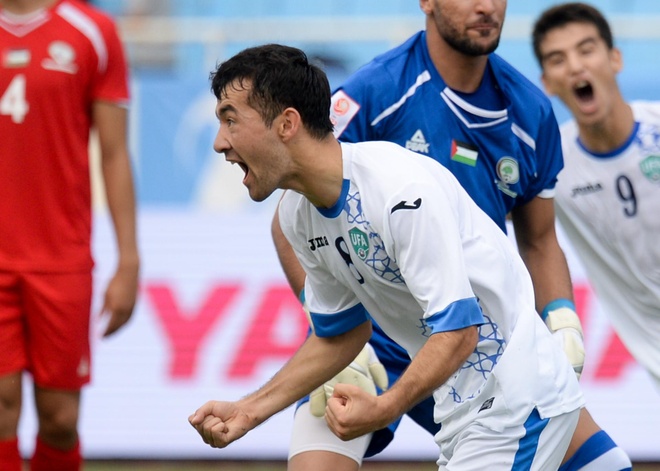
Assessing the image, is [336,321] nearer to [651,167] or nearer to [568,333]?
[568,333]

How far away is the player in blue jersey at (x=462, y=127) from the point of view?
4621 mm

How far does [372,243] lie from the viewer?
3689mm

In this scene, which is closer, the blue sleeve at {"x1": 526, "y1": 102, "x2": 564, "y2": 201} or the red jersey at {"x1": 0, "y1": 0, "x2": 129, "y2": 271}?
the blue sleeve at {"x1": 526, "y1": 102, "x2": 564, "y2": 201}

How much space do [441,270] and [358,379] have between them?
1.33 meters

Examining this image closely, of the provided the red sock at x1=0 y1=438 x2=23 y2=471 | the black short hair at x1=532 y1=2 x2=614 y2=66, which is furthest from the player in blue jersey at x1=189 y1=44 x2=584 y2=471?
the black short hair at x1=532 y1=2 x2=614 y2=66

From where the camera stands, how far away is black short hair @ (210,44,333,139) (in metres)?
3.66

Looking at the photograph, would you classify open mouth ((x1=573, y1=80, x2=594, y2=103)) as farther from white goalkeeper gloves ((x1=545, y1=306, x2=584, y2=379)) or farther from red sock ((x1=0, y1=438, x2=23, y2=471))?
red sock ((x1=0, y1=438, x2=23, y2=471))

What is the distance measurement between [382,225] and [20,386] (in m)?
2.48

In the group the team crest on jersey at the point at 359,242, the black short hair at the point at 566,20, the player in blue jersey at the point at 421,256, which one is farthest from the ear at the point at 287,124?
the black short hair at the point at 566,20

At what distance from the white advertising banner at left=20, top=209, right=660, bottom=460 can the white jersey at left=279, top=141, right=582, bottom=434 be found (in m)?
4.03

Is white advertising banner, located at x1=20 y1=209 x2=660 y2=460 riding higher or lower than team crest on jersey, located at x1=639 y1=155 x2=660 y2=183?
lower

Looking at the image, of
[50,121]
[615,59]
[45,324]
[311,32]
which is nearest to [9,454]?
[45,324]

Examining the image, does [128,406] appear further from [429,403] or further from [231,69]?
[231,69]

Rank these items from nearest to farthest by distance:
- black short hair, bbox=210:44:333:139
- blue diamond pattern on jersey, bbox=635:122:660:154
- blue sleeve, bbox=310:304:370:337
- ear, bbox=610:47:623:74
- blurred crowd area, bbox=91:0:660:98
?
black short hair, bbox=210:44:333:139, blue sleeve, bbox=310:304:370:337, blue diamond pattern on jersey, bbox=635:122:660:154, ear, bbox=610:47:623:74, blurred crowd area, bbox=91:0:660:98
